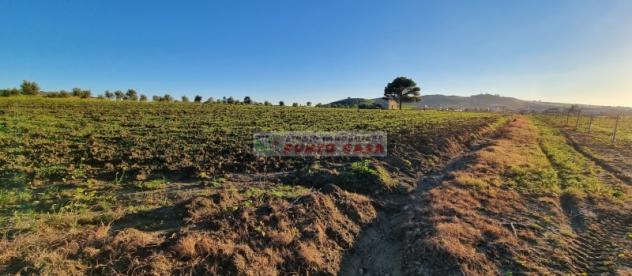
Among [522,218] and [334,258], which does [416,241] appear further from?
[522,218]

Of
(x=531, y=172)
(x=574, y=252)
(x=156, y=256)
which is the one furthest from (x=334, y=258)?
(x=531, y=172)

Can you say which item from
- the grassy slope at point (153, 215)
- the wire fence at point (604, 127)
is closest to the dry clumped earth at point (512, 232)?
the grassy slope at point (153, 215)

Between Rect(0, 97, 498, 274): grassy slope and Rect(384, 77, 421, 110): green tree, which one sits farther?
Rect(384, 77, 421, 110): green tree

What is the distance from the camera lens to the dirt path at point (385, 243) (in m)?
4.58

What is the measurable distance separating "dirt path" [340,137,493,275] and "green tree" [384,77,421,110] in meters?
66.0

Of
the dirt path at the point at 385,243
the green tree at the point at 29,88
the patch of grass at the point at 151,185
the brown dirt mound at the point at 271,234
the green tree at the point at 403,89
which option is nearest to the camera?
the brown dirt mound at the point at 271,234

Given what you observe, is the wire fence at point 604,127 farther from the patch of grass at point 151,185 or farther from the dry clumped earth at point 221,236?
the patch of grass at point 151,185

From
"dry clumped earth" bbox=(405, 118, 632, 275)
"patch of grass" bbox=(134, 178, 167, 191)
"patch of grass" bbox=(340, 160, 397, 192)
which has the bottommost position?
"dry clumped earth" bbox=(405, 118, 632, 275)

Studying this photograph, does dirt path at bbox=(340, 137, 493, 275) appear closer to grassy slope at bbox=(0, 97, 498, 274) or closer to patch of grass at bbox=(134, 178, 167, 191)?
grassy slope at bbox=(0, 97, 498, 274)

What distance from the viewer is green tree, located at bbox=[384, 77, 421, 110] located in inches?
2719

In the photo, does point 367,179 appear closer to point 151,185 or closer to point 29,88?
point 151,185

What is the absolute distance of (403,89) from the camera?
70.2m

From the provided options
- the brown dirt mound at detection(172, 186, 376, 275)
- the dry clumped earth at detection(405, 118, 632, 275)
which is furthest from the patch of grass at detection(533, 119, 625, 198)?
the brown dirt mound at detection(172, 186, 376, 275)

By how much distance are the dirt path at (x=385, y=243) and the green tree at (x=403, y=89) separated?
217ft
